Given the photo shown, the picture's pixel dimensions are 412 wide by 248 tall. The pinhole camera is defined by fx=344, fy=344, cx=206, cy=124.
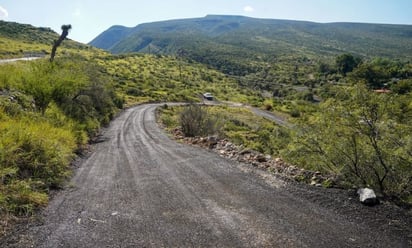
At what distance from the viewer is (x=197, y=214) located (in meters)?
7.61

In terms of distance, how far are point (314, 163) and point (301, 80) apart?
116 m

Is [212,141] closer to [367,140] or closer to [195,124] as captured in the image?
[195,124]

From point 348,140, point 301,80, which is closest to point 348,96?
point 348,140

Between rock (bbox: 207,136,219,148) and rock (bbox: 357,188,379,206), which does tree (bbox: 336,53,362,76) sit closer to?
rock (bbox: 207,136,219,148)

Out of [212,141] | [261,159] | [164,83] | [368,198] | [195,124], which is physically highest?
[368,198]

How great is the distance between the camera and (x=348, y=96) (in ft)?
30.8

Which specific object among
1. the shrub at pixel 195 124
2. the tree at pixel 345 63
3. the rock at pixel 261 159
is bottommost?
the tree at pixel 345 63

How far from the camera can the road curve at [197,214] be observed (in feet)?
20.7

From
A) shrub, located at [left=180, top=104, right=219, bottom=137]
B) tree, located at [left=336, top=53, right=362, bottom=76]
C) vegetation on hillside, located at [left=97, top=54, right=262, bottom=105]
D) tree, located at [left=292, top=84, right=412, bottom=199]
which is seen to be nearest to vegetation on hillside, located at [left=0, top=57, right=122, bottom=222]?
shrub, located at [left=180, top=104, right=219, bottom=137]

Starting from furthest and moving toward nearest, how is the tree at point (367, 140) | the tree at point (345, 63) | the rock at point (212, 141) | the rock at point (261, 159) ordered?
the tree at point (345, 63) → the rock at point (212, 141) → the rock at point (261, 159) → the tree at point (367, 140)

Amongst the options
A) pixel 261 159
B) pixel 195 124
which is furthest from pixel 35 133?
pixel 195 124

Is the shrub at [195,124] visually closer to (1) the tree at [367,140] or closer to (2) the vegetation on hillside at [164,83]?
(1) the tree at [367,140]

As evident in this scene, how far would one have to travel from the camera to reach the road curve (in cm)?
632

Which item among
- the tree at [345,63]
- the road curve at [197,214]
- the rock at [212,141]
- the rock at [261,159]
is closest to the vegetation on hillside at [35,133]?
the road curve at [197,214]
